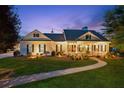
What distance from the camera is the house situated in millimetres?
5785

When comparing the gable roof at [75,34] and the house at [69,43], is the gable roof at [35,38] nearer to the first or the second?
the house at [69,43]

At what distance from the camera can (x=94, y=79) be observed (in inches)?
225

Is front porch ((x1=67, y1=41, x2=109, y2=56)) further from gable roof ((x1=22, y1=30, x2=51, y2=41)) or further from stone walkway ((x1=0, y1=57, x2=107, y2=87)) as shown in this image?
gable roof ((x1=22, y1=30, x2=51, y2=41))

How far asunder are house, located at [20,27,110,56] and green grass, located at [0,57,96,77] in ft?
0.53

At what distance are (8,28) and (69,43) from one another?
1.33 m

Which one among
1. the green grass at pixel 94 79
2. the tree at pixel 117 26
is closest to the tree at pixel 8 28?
the green grass at pixel 94 79

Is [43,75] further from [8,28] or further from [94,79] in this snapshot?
[8,28]

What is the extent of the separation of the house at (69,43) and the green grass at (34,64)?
0.16 m

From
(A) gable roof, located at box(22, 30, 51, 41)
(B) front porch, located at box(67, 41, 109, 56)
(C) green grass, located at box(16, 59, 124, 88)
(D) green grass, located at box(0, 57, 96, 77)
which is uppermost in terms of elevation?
(A) gable roof, located at box(22, 30, 51, 41)

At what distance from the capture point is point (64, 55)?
5.84 metres

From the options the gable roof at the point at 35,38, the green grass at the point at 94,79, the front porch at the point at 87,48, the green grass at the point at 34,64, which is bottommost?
the green grass at the point at 94,79

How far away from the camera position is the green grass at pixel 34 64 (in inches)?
225

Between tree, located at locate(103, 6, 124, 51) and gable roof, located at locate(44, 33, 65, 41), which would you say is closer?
tree, located at locate(103, 6, 124, 51)

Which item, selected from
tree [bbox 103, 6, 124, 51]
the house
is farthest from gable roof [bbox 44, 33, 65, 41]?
tree [bbox 103, 6, 124, 51]
